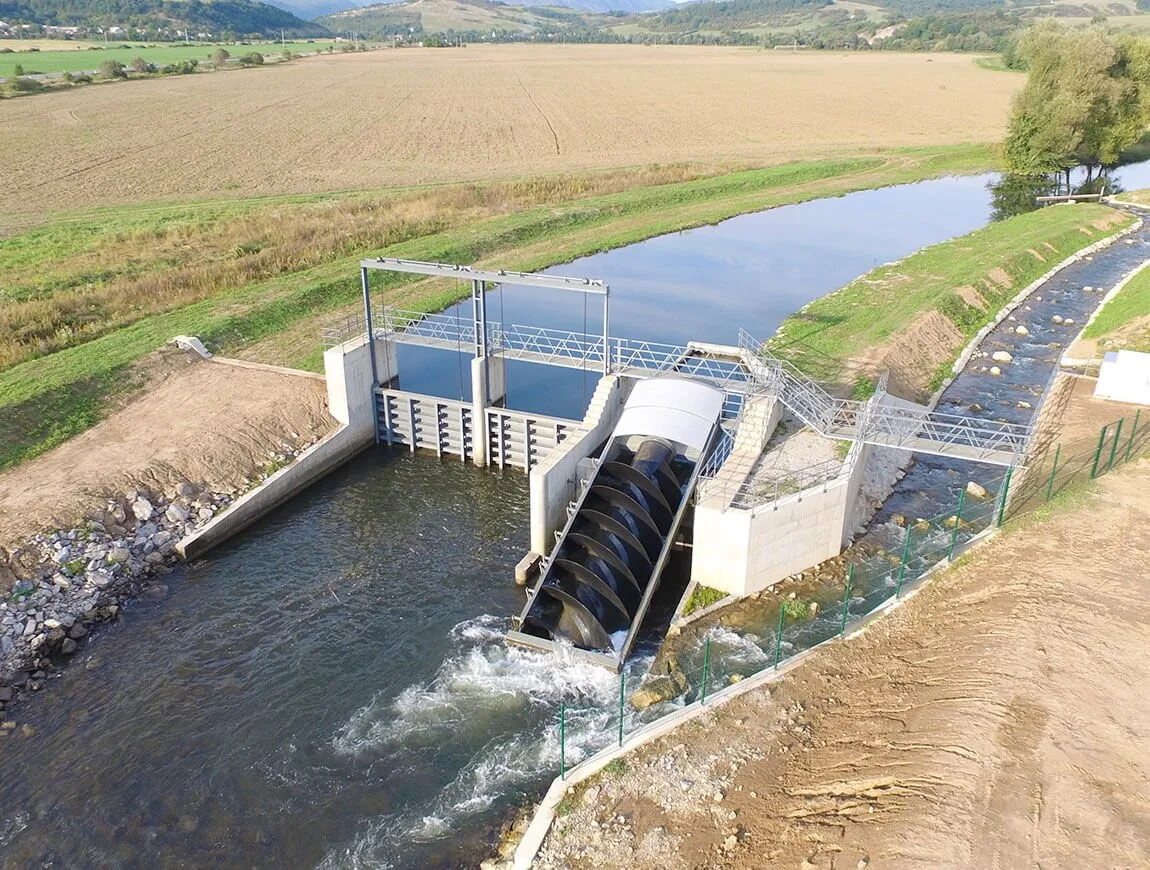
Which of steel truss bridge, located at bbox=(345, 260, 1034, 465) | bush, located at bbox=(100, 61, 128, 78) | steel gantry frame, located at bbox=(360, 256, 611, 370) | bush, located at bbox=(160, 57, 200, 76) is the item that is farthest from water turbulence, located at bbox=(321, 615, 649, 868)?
bush, located at bbox=(160, 57, 200, 76)

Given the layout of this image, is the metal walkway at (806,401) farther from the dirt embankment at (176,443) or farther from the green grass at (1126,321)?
the green grass at (1126,321)

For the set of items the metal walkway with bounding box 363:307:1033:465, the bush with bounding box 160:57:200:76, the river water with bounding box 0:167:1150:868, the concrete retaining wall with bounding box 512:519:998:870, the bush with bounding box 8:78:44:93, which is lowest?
the river water with bounding box 0:167:1150:868

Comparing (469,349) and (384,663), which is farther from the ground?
(469,349)

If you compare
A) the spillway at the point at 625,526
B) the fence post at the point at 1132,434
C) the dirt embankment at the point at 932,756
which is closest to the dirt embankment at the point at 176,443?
the spillway at the point at 625,526

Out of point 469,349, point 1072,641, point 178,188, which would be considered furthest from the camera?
point 178,188

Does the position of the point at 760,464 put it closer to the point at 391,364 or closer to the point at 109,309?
the point at 391,364

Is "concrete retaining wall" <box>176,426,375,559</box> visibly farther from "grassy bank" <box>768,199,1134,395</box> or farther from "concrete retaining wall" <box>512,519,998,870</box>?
"grassy bank" <box>768,199,1134,395</box>

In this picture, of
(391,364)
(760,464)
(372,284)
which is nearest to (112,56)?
(372,284)
